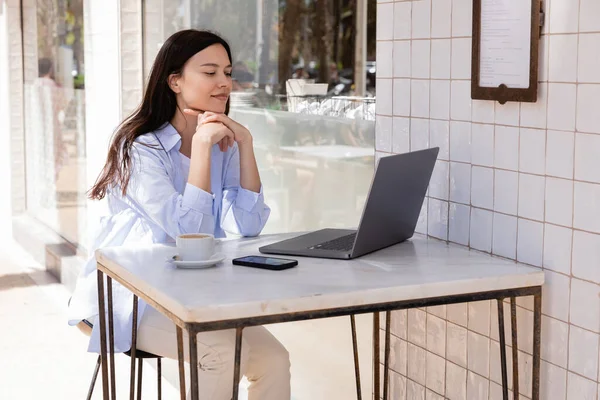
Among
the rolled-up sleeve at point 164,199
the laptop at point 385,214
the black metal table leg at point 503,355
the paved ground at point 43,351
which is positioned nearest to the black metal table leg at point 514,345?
the black metal table leg at point 503,355

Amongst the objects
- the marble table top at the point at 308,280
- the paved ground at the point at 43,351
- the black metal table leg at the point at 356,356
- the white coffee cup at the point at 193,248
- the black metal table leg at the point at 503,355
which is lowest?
the paved ground at the point at 43,351

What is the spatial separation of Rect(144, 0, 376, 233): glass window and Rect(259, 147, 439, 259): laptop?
2.27ft

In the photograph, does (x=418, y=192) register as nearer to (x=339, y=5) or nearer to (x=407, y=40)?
(x=407, y=40)

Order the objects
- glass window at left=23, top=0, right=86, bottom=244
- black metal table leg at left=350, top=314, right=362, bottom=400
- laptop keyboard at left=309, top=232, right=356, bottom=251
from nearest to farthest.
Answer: laptop keyboard at left=309, top=232, right=356, bottom=251 < black metal table leg at left=350, top=314, right=362, bottom=400 < glass window at left=23, top=0, right=86, bottom=244

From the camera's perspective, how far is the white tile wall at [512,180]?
188cm

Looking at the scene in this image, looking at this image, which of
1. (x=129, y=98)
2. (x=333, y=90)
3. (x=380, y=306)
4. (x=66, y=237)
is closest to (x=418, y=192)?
(x=380, y=306)

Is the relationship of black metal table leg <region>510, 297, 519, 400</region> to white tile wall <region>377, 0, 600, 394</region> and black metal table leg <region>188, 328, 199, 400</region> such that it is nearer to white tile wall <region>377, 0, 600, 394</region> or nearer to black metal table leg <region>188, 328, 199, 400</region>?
white tile wall <region>377, 0, 600, 394</region>

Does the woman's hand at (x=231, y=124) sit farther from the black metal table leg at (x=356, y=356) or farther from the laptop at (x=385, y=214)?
the black metal table leg at (x=356, y=356)

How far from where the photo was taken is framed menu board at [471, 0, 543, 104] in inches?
77.8

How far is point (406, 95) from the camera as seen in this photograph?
2436 mm

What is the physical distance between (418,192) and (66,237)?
4.30m

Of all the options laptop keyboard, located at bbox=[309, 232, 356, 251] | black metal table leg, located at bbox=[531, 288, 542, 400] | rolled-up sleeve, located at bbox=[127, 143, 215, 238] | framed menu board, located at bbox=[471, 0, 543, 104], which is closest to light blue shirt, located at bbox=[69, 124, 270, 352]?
rolled-up sleeve, located at bbox=[127, 143, 215, 238]

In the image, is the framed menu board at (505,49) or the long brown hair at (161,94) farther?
the long brown hair at (161,94)

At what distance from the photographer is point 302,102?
333cm
